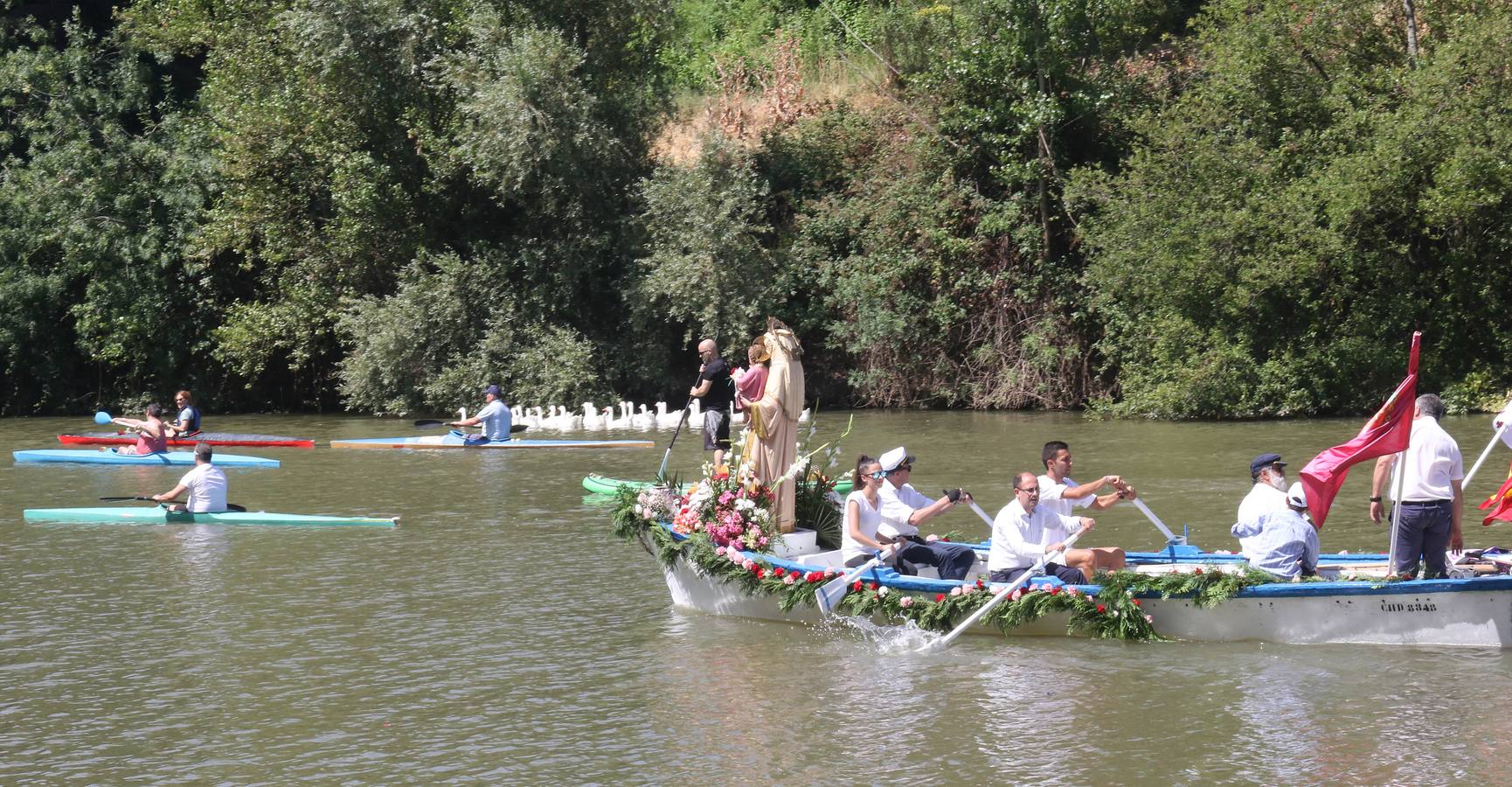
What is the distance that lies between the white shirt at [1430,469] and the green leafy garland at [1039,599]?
1151 millimetres

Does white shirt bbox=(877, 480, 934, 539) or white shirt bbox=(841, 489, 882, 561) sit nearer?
white shirt bbox=(841, 489, 882, 561)

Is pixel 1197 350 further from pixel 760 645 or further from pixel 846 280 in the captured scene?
pixel 760 645

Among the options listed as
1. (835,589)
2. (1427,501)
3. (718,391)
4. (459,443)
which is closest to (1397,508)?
(1427,501)

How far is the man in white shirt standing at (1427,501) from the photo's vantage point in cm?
1055

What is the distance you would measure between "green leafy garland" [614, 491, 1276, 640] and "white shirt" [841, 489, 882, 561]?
472 millimetres

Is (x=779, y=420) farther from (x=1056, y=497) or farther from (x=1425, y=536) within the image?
(x=1425, y=536)

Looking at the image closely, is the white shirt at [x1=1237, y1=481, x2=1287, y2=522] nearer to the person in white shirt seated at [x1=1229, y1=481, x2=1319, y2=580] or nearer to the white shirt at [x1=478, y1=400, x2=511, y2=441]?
the person in white shirt seated at [x1=1229, y1=481, x2=1319, y2=580]

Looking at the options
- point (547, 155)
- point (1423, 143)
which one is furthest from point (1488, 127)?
point (547, 155)

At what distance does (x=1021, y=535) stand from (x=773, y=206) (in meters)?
24.3

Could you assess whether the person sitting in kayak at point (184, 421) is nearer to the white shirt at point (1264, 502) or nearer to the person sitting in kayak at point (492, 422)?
the person sitting in kayak at point (492, 422)

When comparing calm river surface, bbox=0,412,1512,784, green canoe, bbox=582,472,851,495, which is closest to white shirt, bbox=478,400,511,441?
green canoe, bbox=582,472,851,495

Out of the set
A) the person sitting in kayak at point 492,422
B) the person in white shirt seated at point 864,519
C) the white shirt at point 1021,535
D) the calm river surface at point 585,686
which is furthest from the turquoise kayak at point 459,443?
the white shirt at point 1021,535

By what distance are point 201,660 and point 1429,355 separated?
2357 cm

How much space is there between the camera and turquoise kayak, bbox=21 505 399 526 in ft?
56.2
